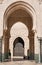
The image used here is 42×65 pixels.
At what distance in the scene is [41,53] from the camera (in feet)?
44.8

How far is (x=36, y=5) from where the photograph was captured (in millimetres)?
13930

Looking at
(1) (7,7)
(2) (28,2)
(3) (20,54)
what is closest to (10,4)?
(1) (7,7)

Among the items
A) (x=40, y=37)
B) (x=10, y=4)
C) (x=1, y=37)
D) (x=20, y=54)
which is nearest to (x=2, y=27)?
(x=1, y=37)

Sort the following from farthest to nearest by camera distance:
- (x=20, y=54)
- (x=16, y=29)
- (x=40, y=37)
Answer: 1. (x=20, y=54)
2. (x=16, y=29)
3. (x=40, y=37)

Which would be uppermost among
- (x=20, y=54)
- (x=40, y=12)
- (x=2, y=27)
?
(x=40, y=12)

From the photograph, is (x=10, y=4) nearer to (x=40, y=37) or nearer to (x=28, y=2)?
(x=28, y=2)

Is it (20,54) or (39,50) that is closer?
(39,50)

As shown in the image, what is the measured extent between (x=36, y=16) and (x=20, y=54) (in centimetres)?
1771

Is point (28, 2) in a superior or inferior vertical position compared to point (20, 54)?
superior

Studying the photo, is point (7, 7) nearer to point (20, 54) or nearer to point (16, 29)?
point (16, 29)

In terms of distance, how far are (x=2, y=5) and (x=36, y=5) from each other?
7.36 feet

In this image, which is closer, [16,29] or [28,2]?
[28,2]

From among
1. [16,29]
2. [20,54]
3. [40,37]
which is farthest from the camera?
[20,54]

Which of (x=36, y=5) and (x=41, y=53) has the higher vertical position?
(x=36, y=5)
